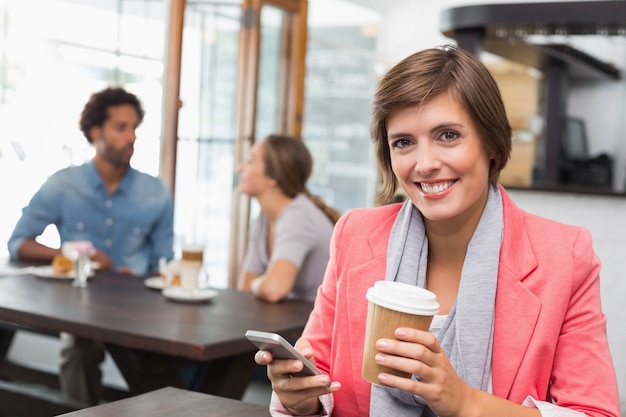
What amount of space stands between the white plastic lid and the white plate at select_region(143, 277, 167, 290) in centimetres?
210

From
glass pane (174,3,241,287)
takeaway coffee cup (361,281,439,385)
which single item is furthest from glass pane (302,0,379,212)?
takeaway coffee cup (361,281,439,385)

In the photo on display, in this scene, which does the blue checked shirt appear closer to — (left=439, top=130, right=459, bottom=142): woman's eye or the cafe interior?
A: the cafe interior

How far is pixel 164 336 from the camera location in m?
2.38

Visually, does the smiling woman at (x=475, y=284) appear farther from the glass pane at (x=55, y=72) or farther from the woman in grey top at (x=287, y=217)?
the glass pane at (x=55, y=72)

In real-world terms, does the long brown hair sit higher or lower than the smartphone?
higher

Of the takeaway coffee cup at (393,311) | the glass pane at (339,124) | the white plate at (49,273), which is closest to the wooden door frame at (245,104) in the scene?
the white plate at (49,273)

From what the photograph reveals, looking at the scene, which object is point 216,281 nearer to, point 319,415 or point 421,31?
point 421,31

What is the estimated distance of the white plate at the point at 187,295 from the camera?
9.80 feet

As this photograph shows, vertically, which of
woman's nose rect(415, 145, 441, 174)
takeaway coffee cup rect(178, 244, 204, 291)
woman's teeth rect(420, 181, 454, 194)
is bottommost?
takeaway coffee cup rect(178, 244, 204, 291)

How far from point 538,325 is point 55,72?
427cm

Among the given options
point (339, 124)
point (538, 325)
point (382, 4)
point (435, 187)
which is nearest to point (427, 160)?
point (435, 187)

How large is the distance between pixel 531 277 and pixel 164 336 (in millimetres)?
1215

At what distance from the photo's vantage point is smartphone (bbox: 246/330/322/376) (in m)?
1.29

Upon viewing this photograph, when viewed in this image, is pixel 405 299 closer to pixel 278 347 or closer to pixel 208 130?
pixel 278 347
